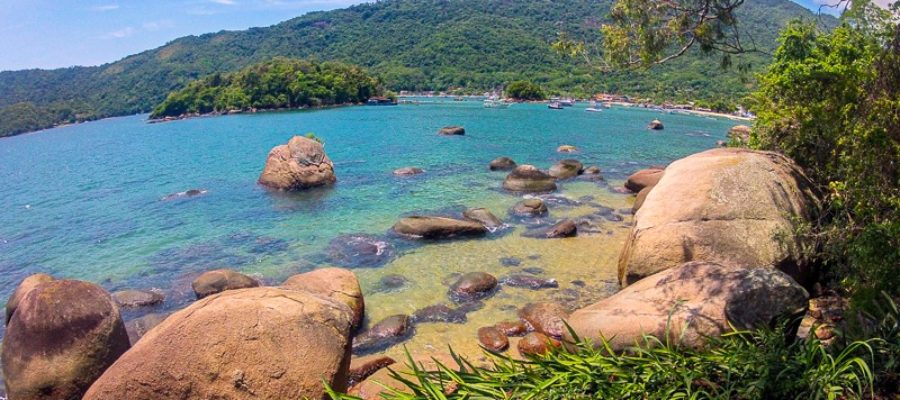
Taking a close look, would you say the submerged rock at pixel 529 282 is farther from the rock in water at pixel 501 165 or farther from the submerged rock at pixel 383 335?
the rock in water at pixel 501 165

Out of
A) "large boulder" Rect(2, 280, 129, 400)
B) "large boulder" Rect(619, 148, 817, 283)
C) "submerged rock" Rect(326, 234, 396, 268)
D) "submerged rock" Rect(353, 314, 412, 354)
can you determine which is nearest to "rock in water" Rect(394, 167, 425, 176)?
"submerged rock" Rect(326, 234, 396, 268)

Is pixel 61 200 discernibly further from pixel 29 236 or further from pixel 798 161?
pixel 798 161

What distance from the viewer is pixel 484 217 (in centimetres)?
1959

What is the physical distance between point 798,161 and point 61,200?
36163mm

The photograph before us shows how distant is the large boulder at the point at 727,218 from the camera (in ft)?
34.3

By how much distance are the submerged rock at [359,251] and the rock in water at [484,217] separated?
359cm

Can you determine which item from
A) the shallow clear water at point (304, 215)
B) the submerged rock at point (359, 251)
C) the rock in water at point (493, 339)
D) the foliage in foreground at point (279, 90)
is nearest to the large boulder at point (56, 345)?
the shallow clear water at point (304, 215)

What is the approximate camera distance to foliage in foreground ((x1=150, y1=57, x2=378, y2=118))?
106m

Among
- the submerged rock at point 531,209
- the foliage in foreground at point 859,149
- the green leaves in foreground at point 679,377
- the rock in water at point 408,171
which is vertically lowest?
the rock in water at point 408,171

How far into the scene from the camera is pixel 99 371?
9.45 m

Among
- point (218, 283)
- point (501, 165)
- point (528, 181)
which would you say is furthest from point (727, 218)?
point (501, 165)

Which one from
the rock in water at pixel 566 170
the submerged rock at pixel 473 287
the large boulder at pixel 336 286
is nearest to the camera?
the large boulder at pixel 336 286

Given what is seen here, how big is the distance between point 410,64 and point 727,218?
152649 mm

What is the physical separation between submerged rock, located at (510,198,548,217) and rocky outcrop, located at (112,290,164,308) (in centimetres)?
1285
